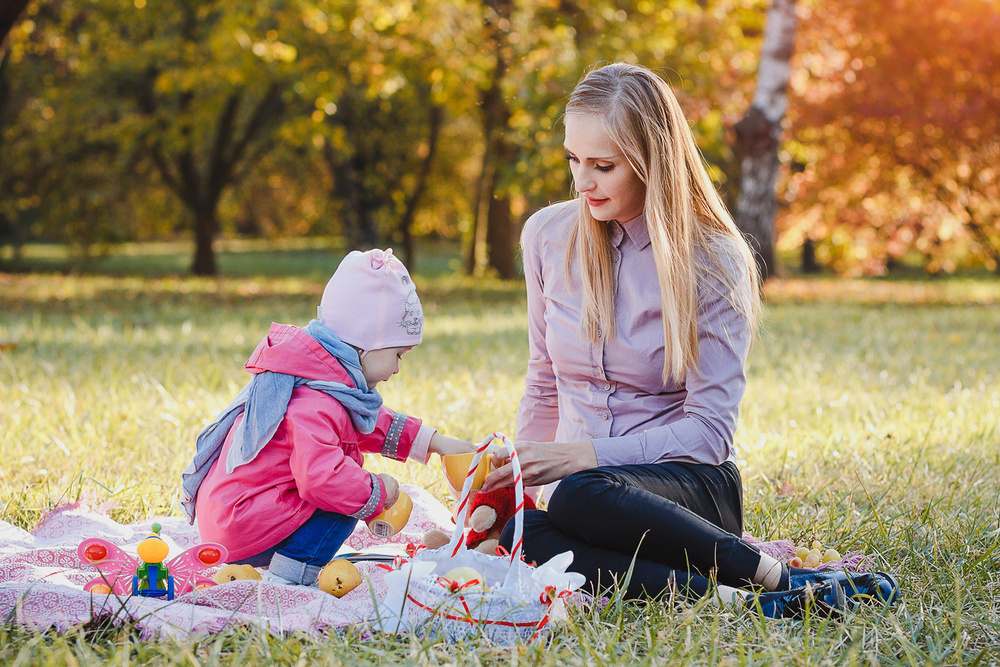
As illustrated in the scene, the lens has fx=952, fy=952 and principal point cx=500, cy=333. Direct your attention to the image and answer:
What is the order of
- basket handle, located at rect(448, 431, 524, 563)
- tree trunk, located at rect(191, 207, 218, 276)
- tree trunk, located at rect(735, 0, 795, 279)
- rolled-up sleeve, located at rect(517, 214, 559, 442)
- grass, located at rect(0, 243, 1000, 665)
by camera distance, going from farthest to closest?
tree trunk, located at rect(191, 207, 218, 276) → tree trunk, located at rect(735, 0, 795, 279) → rolled-up sleeve, located at rect(517, 214, 559, 442) → basket handle, located at rect(448, 431, 524, 563) → grass, located at rect(0, 243, 1000, 665)

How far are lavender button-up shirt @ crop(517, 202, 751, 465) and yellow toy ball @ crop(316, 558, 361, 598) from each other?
71 cm

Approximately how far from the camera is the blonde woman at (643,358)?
2.31 m

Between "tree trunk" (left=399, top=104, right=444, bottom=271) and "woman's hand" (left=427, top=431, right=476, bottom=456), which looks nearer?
"woman's hand" (left=427, top=431, right=476, bottom=456)

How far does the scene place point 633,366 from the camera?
8.87ft

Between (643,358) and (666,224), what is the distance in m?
0.38

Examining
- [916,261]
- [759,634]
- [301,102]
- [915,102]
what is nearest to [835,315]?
[915,102]

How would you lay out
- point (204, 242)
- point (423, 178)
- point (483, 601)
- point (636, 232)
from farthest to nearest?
point (423, 178) → point (204, 242) → point (636, 232) → point (483, 601)

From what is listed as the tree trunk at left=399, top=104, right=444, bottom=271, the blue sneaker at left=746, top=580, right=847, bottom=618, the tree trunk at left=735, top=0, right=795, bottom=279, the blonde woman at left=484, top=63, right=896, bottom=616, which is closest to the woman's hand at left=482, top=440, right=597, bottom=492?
the blonde woman at left=484, top=63, right=896, bottom=616

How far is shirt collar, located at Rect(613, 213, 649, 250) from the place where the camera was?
279 cm

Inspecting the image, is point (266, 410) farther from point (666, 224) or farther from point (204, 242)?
point (204, 242)

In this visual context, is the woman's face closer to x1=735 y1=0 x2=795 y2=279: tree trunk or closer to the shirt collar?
the shirt collar

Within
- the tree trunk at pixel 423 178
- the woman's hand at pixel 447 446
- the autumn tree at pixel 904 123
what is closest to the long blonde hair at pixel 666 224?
the woman's hand at pixel 447 446

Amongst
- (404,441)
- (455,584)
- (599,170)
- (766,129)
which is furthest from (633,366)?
(766,129)

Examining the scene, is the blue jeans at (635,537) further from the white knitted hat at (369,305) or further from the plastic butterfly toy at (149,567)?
the plastic butterfly toy at (149,567)
